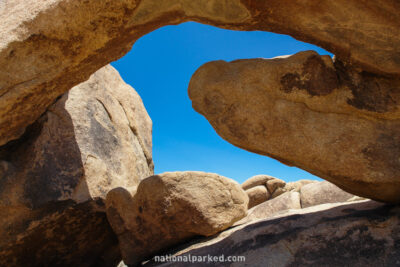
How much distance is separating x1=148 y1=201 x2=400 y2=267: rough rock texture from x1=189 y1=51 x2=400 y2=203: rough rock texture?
0.27 m

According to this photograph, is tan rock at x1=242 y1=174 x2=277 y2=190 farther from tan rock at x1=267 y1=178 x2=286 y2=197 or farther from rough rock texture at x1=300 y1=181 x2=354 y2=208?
rough rock texture at x1=300 y1=181 x2=354 y2=208

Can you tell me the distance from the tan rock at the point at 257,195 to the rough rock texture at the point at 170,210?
538 centimetres

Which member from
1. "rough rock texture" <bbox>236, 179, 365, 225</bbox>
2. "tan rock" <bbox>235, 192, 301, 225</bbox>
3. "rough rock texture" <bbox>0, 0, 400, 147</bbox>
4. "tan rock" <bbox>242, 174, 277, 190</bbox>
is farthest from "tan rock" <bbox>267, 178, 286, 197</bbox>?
"rough rock texture" <bbox>0, 0, 400, 147</bbox>

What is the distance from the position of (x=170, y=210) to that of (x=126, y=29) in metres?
1.92

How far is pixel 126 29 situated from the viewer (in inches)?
120

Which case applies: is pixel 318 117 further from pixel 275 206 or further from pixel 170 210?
pixel 275 206

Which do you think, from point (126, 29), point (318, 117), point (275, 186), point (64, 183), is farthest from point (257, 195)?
point (126, 29)

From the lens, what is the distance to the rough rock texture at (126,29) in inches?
103

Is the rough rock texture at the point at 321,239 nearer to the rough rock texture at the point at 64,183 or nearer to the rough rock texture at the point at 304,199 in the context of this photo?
the rough rock texture at the point at 64,183

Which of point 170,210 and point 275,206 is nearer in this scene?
point 170,210

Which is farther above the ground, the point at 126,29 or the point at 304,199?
A: the point at 126,29

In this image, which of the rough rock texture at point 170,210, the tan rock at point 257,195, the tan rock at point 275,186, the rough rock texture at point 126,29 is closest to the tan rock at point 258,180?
the tan rock at point 275,186

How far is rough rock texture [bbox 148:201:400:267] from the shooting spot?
2.44 metres

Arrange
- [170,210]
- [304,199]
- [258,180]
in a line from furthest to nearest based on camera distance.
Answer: [258,180] < [304,199] < [170,210]
